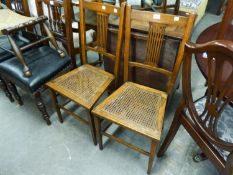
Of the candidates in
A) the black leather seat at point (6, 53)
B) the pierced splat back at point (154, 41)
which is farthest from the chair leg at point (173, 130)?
the black leather seat at point (6, 53)

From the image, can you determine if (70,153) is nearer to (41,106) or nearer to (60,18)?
(41,106)

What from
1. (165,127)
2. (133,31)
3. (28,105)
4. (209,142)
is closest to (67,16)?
(133,31)

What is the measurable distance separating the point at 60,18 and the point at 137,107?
105cm

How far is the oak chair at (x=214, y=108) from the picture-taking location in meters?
0.66

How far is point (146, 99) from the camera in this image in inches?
50.2

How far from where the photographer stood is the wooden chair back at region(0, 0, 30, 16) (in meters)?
1.83

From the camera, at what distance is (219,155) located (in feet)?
3.01

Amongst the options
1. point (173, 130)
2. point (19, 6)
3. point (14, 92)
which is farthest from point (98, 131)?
point (19, 6)

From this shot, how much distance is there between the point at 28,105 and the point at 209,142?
164 cm

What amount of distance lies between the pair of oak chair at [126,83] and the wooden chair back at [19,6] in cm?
78

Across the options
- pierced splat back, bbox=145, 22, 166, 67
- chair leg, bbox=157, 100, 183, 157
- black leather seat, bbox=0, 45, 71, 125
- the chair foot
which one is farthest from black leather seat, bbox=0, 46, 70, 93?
the chair foot

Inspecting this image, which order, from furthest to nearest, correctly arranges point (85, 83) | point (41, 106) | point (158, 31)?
1. point (41, 106)
2. point (85, 83)
3. point (158, 31)

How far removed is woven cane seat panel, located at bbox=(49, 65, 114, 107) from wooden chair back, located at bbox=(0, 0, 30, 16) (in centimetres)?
90

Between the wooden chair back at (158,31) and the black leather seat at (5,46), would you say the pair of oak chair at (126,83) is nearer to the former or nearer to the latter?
the wooden chair back at (158,31)
